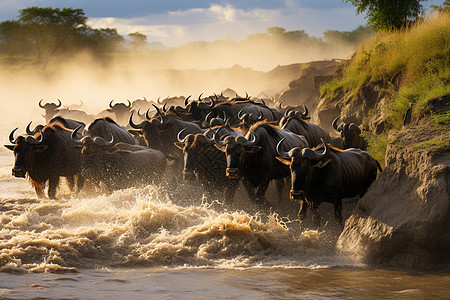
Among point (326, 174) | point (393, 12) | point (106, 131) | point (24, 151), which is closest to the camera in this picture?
point (326, 174)

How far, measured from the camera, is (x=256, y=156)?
10211mm

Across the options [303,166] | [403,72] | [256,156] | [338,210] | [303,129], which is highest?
[403,72]

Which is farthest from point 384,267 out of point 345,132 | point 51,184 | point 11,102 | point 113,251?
point 11,102

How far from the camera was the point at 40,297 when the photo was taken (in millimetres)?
6559

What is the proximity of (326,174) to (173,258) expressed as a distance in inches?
98.6

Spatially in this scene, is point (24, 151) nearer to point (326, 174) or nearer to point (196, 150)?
point (196, 150)

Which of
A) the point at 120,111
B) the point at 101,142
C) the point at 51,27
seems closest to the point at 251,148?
the point at 101,142

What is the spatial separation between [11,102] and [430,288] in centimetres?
4685

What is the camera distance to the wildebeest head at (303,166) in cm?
847

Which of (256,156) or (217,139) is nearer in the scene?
(256,156)

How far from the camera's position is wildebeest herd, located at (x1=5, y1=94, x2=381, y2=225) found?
29.6 feet

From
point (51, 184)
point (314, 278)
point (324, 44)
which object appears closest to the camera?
point (314, 278)

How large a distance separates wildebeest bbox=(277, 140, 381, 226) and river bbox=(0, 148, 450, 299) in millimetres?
528

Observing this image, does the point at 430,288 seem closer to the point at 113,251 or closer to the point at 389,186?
the point at 389,186
